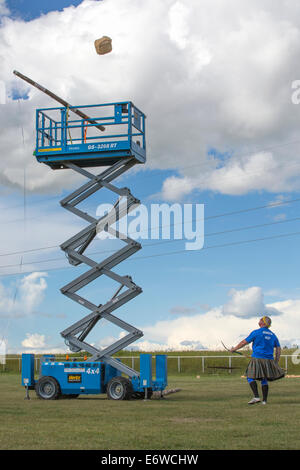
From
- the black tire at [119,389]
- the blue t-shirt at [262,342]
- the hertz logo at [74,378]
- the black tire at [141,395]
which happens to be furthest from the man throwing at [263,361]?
the hertz logo at [74,378]

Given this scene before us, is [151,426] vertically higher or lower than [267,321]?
lower

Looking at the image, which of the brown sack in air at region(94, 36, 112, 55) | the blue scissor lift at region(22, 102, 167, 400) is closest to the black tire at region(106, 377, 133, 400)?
the blue scissor lift at region(22, 102, 167, 400)

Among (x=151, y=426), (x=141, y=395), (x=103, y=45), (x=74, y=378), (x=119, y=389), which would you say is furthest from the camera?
(x=103, y=45)

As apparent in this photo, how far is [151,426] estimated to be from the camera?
1170cm

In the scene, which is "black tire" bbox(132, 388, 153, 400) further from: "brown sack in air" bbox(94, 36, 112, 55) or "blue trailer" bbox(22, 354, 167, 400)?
"brown sack in air" bbox(94, 36, 112, 55)

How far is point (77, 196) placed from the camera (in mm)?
21672

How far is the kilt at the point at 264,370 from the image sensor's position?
1598cm

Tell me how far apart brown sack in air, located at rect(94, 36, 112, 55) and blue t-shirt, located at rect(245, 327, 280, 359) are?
1113cm

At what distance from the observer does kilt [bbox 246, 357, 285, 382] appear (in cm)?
1598

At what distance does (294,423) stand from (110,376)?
9.58m

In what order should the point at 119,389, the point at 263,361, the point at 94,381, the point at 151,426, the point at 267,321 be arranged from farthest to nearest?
the point at 94,381
the point at 119,389
the point at 267,321
the point at 263,361
the point at 151,426

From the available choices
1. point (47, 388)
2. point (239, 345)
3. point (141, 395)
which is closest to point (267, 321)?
point (239, 345)

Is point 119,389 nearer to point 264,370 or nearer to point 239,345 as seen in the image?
point 239,345

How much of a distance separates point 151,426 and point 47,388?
9.33 meters
